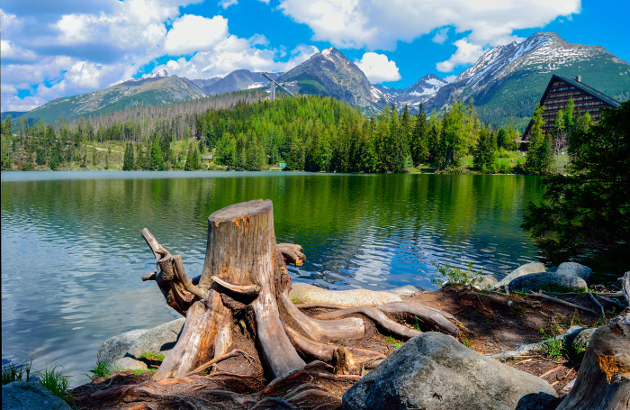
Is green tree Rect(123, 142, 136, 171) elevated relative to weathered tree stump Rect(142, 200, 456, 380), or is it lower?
elevated

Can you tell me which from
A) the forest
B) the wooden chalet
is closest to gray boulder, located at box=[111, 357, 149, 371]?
the forest

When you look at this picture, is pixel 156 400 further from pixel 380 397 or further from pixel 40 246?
pixel 40 246

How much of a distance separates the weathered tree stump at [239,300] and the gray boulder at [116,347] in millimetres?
2852

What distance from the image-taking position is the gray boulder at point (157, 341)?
8.15 meters

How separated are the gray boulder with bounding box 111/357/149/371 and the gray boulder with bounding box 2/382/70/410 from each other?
10.3 feet

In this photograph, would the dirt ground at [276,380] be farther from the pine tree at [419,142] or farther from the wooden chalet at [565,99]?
the wooden chalet at [565,99]

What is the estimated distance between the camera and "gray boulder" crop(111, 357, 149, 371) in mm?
7469

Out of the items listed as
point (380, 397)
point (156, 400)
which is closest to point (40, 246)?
point (156, 400)

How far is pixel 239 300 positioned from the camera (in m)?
6.26

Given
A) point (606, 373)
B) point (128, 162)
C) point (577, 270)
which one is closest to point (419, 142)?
point (577, 270)

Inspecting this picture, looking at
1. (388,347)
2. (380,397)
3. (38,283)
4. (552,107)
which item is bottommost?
(38,283)

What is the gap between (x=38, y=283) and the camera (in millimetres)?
14469

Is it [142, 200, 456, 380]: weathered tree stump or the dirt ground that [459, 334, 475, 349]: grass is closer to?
the dirt ground

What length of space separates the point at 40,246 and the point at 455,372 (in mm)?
21851
